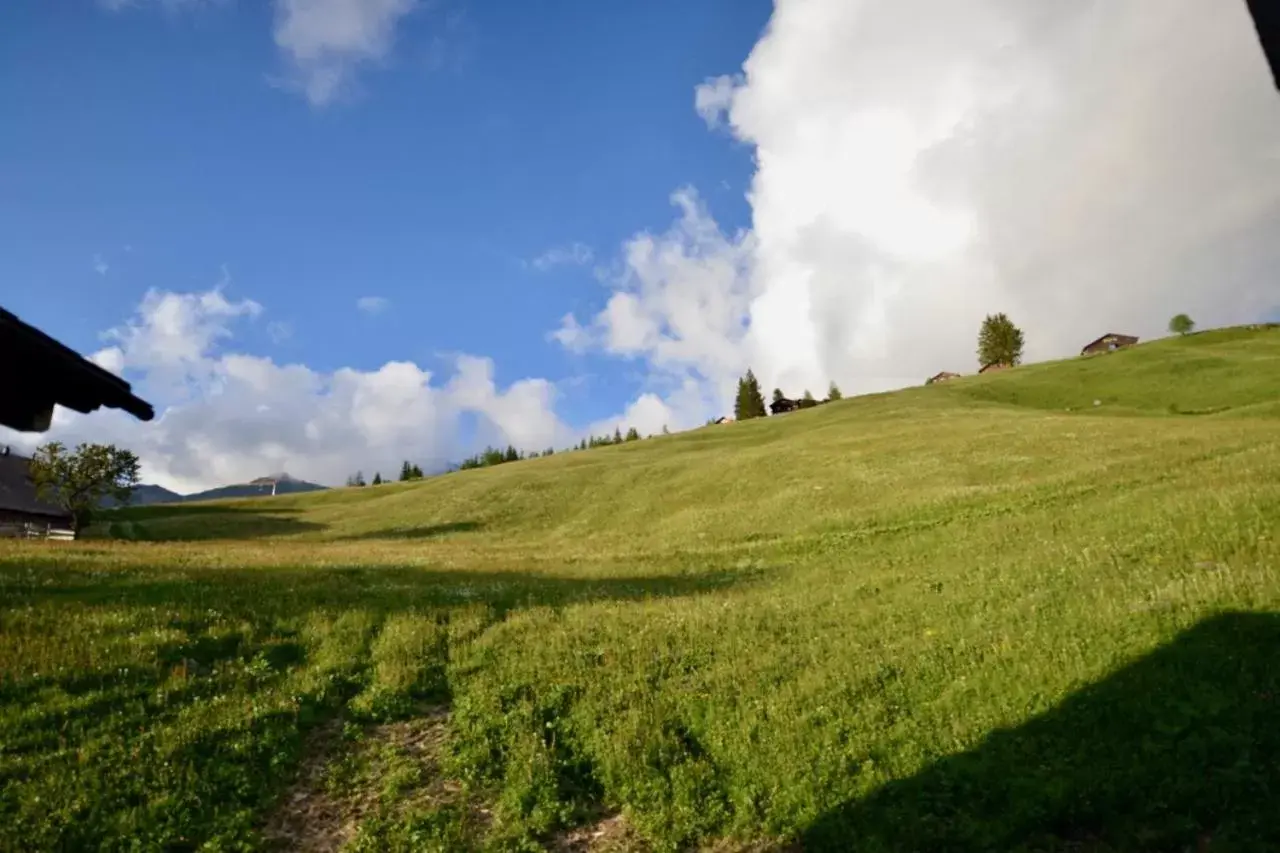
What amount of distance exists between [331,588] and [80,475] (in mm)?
65638

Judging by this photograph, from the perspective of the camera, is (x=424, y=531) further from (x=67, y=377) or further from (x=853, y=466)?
(x=67, y=377)

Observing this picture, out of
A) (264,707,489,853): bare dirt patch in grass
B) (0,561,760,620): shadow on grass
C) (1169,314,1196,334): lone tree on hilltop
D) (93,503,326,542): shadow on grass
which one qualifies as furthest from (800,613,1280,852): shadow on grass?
(1169,314,1196,334): lone tree on hilltop

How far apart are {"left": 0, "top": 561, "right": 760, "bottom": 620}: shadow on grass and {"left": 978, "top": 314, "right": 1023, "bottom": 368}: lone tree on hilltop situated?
Answer: 152m

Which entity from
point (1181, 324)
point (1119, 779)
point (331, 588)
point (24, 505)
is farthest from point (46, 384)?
point (1181, 324)

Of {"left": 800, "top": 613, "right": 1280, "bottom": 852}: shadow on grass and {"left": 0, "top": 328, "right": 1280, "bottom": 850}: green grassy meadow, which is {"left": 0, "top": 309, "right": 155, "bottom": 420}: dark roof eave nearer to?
{"left": 0, "top": 328, "right": 1280, "bottom": 850}: green grassy meadow

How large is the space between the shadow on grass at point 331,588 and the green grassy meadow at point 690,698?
0.21 metres

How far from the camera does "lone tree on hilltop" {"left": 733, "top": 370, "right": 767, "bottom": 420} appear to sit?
180 m

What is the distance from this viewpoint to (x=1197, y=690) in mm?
10391

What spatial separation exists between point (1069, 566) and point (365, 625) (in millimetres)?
16891

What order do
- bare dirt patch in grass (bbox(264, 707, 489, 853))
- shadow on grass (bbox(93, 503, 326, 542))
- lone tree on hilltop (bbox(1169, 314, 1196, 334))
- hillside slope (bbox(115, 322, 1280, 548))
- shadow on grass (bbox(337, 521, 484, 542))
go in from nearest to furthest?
bare dirt patch in grass (bbox(264, 707, 489, 853)), hillside slope (bbox(115, 322, 1280, 548)), shadow on grass (bbox(337, 521, 484, 542)), shadow on grass (bbox(93, 503, 326, 542)), lone tree on hilltop (bbox(1169, 314, 1196, 334))

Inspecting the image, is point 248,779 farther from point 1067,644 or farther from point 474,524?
point 474,524

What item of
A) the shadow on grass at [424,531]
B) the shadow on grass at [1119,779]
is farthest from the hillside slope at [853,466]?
the shadow on grass at [1119,779]

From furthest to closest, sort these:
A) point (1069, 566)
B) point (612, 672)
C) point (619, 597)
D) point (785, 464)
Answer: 1. point (785, 464)
2. point (619, 597)
3. point (1069, 566)
4. point (612, 672)

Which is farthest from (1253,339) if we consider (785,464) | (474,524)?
(474,524)
